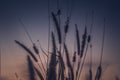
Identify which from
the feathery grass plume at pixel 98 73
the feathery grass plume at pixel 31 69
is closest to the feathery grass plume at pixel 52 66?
the feathery grass plume at pixel 31 69

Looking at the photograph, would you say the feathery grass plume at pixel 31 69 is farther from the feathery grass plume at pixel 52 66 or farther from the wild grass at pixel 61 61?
the feathery grass plume at pixel 52 66

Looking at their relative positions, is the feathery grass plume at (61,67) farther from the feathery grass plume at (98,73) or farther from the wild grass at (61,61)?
the feathery grass plume at (98,73)

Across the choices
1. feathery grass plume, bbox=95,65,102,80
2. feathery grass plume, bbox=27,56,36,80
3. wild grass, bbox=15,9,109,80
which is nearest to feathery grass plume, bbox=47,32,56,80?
wild grass, bbox=15,9,109,80

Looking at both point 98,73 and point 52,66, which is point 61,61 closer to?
point 52,66

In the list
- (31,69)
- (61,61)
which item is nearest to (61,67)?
(61,61)

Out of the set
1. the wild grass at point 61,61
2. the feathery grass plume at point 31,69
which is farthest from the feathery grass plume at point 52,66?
the feathery grass plume at point 31,69

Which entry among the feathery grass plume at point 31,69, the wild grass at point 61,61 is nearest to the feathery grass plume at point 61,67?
the wild grass at point 61,61

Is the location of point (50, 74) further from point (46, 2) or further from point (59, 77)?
point (46, 2)

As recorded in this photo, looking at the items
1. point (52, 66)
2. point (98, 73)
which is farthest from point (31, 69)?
point (98, 73)

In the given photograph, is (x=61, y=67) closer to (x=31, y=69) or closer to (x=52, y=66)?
(x=52, y=66)

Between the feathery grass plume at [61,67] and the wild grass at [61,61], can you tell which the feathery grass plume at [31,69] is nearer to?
the wild grass at [61,61]

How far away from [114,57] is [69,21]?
0.43m

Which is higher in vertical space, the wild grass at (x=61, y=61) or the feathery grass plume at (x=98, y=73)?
the wild grass at (x=61, y=61)

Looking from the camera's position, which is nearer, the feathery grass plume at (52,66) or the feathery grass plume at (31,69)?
the feathery grass plume at (52,66)
